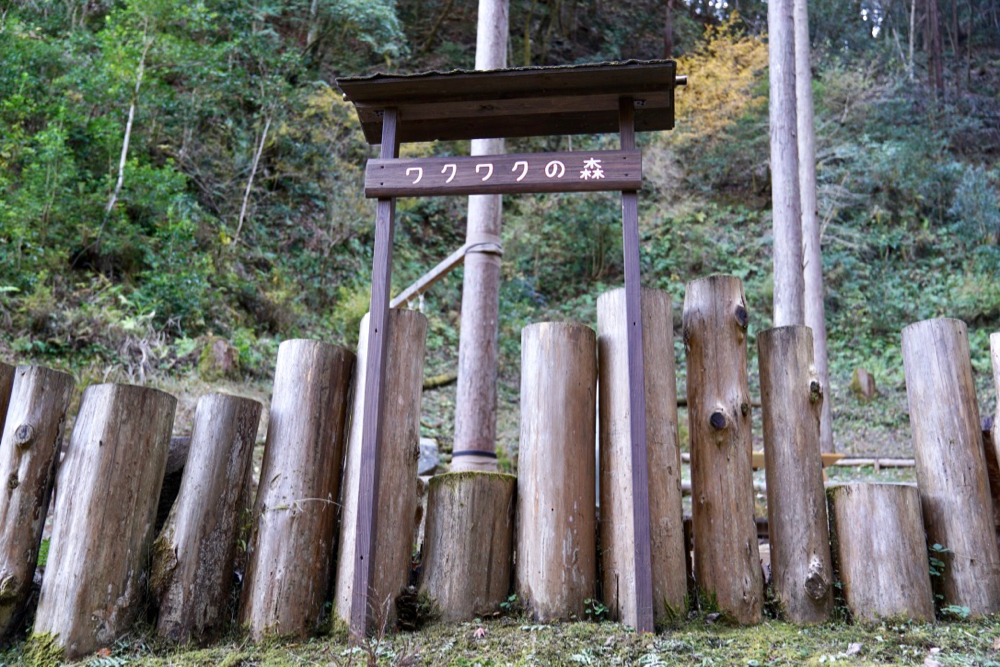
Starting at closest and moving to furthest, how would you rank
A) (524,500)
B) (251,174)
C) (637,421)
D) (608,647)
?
(608,647) → (637,421) → (524,500) → (251,174)

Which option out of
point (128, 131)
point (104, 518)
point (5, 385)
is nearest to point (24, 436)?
point (5, 385)

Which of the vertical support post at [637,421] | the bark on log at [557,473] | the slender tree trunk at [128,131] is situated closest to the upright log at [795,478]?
the vertical support post at [637,421]

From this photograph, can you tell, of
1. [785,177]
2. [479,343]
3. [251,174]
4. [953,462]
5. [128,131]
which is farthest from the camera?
[251,174]

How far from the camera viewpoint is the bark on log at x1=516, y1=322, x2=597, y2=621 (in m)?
3.44

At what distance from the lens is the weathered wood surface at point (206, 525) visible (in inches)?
129

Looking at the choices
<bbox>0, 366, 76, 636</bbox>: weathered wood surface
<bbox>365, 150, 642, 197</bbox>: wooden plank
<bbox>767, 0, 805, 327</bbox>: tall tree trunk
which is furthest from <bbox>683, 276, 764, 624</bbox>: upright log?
<bbox>767, 0, 805, 327</bbox>: tall tree trunk

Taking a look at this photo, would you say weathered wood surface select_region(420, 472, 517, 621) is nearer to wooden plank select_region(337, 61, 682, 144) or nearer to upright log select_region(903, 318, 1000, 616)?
wooden plank select_region(337, 61, 682, 144)

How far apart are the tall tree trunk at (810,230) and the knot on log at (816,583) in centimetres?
564

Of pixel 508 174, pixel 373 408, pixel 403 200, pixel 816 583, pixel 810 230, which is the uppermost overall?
pixel 403 200

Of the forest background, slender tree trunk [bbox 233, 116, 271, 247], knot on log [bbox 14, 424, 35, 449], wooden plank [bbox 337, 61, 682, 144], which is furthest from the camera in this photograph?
slender tree trunk [bbox 233, 116, 271, 247]

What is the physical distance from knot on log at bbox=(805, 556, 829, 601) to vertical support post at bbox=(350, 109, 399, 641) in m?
1.94

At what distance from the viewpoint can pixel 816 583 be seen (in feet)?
11.4

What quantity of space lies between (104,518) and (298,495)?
794 mm

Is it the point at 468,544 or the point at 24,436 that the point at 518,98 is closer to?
the point at 468,544
